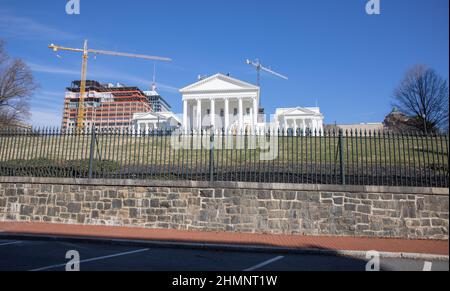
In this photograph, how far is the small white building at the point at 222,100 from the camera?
56.7 metres

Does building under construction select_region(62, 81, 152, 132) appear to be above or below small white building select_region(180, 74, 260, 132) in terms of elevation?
above

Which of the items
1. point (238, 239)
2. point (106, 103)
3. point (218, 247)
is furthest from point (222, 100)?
point (106, 103)

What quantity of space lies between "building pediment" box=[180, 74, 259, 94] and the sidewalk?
4912 centimetres

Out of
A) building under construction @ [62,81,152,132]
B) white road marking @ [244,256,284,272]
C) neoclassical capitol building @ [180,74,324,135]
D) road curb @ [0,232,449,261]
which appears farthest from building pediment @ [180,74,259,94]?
building under construction @ [62,81,152,132]

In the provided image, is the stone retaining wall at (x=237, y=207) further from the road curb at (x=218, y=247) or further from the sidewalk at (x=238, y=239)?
the road curb at (x=218, y=247)

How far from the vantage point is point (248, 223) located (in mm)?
9344

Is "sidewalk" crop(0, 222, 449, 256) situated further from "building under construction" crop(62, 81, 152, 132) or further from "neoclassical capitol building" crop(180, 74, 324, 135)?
"building under construction" crop(62, 81, 152, 132)

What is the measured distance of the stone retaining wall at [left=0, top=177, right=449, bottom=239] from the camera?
29.0 ft

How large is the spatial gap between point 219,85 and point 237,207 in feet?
163

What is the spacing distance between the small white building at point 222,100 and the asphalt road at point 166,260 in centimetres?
4831

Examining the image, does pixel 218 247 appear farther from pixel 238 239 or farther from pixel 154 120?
pixel 154 120

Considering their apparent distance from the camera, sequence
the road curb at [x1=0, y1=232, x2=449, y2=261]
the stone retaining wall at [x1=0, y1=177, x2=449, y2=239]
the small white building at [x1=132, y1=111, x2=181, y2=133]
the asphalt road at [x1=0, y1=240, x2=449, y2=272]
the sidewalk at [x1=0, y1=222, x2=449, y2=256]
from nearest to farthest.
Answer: the asphalt road at [x1=0, y1=240, x2=449, y2=272]
the road curb at [x1=0, y1=232, x2=449, y2=261]
the sidewalk at [x1=0, y1=222, x2=449, y2=256]
the stone retaining wall at [x1=0, y1=177, x2=449, y2=239]
the small white building at [x1=132, y1=111, x2=181, y2=133]

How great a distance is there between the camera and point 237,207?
9.42 meters

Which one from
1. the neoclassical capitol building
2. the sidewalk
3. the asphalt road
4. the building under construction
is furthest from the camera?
the building under construction
